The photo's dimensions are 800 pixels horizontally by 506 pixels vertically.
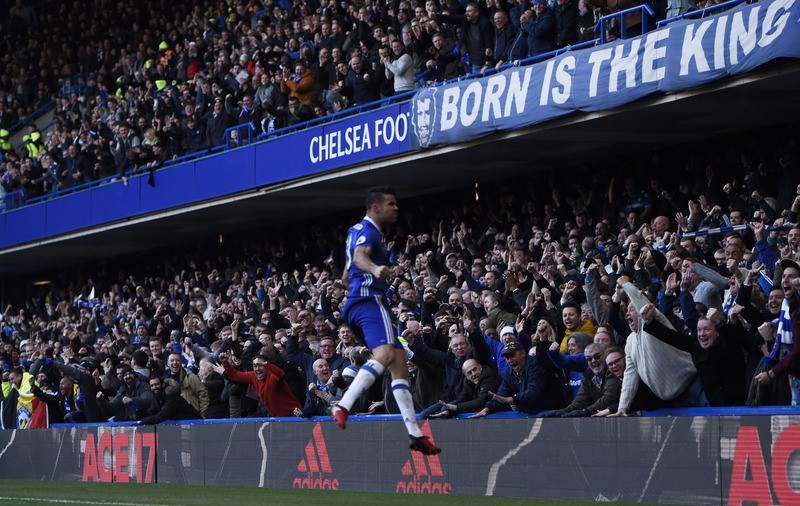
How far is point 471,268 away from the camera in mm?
18078

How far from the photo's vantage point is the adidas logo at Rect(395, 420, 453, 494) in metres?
11.4

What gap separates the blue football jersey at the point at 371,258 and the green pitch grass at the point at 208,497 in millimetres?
1561

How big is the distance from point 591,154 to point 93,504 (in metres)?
11.0

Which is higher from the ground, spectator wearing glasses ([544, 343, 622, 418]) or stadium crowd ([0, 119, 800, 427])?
stadium crowd ([0, 119, 800, 427])

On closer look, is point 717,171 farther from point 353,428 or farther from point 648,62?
point 353,428

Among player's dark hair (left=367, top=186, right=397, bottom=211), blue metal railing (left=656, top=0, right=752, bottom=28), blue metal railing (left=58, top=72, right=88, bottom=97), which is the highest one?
blue metal railing (left=58, top=72, right=88, bottom=97)

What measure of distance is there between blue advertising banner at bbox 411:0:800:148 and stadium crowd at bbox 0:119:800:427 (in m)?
1.56

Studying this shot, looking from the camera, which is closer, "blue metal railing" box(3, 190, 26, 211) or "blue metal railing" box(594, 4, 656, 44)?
"blue metal railing" box(594, 4, 656, 44)

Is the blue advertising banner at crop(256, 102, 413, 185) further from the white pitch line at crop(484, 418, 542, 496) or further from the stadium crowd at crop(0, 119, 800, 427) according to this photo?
the white pitch line at crop(484, 418, 542, 496)

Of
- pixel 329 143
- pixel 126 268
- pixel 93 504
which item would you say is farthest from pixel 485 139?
pixel 126 268

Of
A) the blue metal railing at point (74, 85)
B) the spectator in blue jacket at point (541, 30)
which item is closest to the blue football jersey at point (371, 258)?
the spectator in blue jacket at point (541, 30)

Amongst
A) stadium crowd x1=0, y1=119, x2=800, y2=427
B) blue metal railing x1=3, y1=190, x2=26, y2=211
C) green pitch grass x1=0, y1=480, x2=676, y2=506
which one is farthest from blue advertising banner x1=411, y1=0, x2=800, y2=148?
blue metal railing x1=3, y1=190, x2=26, y2=211

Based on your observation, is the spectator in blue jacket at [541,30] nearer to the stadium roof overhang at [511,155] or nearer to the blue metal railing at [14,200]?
the stadium roof overhang at [511,155]

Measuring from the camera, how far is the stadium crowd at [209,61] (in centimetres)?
1852
